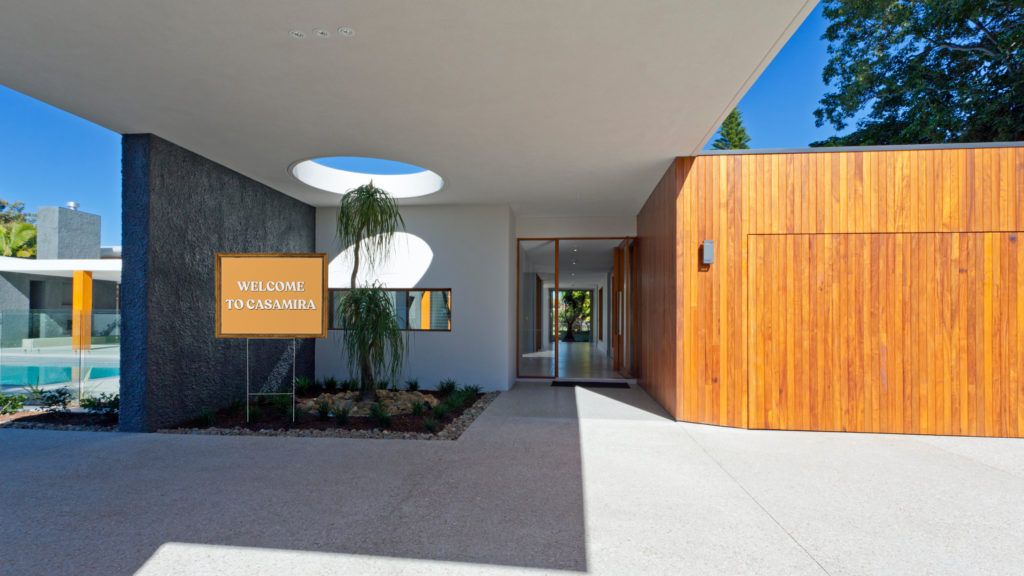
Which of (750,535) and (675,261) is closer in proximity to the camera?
(750,535)

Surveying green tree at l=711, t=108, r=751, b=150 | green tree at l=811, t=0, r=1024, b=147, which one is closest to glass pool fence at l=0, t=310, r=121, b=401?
green tree at l=811, t=0, r=1024, b=147

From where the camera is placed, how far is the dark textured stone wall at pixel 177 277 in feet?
15.7

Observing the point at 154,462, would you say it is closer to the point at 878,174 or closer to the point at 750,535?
the point at 750,535

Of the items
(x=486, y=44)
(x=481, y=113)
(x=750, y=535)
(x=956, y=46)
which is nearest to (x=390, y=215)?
(x=481, y=113)

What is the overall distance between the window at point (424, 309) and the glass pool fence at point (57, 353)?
284 centimetres

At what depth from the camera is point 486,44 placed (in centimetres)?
317

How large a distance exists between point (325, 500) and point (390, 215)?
346cm

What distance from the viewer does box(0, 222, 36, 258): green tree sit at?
69.4 feet

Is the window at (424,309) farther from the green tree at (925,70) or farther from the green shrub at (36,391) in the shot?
the green tree at (925,70)

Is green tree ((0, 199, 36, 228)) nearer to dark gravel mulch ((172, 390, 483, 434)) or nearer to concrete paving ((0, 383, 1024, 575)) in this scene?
dark gravel mulch ((172, 390, 483, 434))

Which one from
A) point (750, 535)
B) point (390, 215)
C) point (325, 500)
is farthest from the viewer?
point (390, 215)

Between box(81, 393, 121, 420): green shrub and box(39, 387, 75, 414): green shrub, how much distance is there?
17 cm

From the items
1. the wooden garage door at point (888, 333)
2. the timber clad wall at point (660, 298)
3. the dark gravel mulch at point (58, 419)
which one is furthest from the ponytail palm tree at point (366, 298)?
the wooden garage door at point (888, 333)

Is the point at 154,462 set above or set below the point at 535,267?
below
